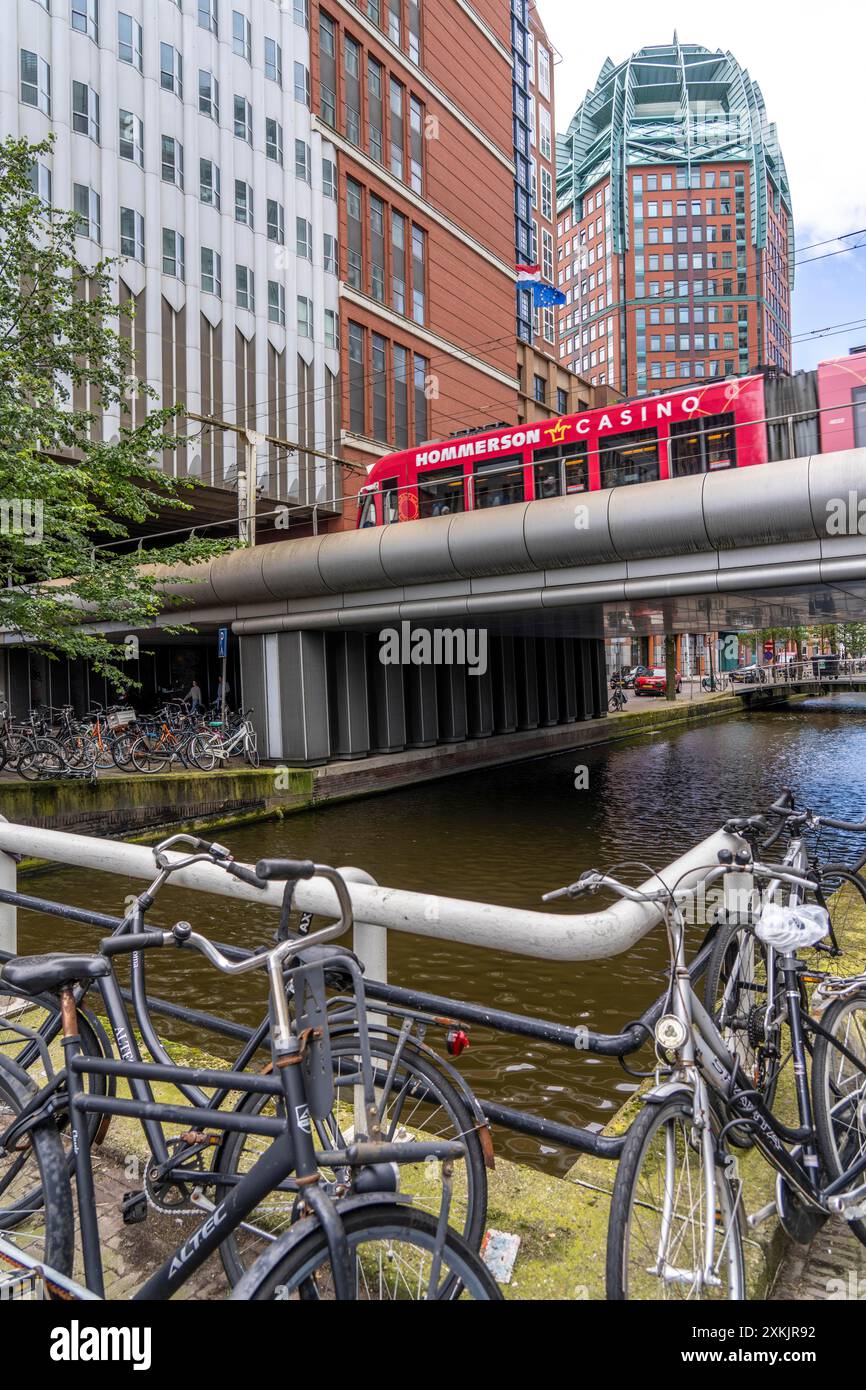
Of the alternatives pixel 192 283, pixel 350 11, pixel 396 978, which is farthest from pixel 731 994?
pixel 350 11

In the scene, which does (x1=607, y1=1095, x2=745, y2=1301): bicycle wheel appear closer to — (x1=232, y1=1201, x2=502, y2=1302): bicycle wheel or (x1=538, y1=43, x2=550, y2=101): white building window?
(x1=232, y1=1201, x2=502, y2=1302): bicycle wheel

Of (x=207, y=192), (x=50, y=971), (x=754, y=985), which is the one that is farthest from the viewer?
(x=207, y=192)

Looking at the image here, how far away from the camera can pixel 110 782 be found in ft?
42.3

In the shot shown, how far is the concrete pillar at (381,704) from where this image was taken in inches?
791

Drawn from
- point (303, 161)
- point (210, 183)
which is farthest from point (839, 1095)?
point (303, 161)

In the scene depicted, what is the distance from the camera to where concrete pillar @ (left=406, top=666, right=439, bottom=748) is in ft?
70.6

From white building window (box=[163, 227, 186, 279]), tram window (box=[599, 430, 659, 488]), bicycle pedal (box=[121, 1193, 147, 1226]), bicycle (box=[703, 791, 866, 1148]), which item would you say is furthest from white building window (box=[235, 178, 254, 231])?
bicycle pedal (box=[121, 1193, 147, 1226])

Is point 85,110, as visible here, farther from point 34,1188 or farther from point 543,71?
point 543,71

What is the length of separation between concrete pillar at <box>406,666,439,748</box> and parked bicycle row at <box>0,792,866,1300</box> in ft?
61.8

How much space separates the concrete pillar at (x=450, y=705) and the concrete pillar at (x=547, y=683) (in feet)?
19.4

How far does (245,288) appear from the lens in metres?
27.8

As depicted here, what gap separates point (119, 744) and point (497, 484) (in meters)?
8.43

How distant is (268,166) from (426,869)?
2606cm
